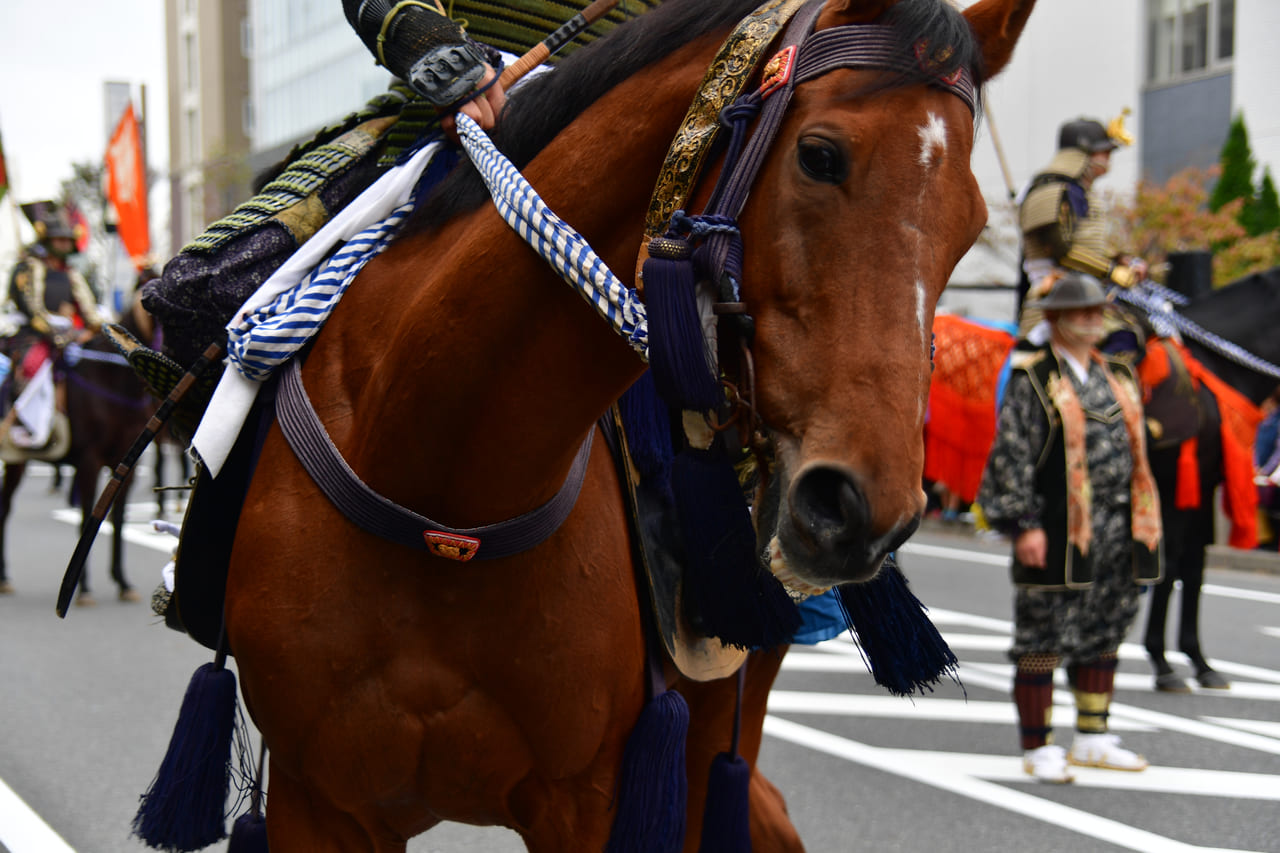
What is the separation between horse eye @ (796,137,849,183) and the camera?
5.21ft

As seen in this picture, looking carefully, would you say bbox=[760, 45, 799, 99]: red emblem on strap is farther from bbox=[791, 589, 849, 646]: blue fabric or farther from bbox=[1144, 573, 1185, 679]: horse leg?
bbox=[1144, 573, 1185, 679]: horse leg

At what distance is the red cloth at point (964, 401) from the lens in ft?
24.2

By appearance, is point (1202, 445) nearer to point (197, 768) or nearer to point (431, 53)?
point (431, 53)

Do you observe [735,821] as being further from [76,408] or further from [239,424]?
[76,408]

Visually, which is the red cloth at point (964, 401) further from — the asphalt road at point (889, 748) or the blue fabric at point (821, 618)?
the blue fabric at point (821, 618)

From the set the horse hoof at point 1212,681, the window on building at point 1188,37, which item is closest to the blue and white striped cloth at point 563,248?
the horse hoof at point 1212,681

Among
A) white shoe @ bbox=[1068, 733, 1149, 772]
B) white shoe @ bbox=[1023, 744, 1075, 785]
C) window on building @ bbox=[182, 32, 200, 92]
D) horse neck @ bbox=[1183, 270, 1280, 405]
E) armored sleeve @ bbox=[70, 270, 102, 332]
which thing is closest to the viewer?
white shoe @ bbox=[1023, 744, 1075, 785]

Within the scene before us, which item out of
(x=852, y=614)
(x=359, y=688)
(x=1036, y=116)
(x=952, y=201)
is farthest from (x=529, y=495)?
(x=1036, y=116)

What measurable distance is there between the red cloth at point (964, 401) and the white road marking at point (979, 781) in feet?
6.36

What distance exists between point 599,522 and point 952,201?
36.4 inches

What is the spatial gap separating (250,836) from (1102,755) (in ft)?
14.2

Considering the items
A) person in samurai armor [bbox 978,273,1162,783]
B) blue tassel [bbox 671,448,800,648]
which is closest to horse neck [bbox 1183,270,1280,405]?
person in samurai armor [bbox 978,273,1162,783]

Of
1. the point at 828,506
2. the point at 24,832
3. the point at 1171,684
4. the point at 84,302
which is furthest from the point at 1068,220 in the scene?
the point at 84,302

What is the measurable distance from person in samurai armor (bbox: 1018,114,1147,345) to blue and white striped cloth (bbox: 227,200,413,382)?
5.05 m
